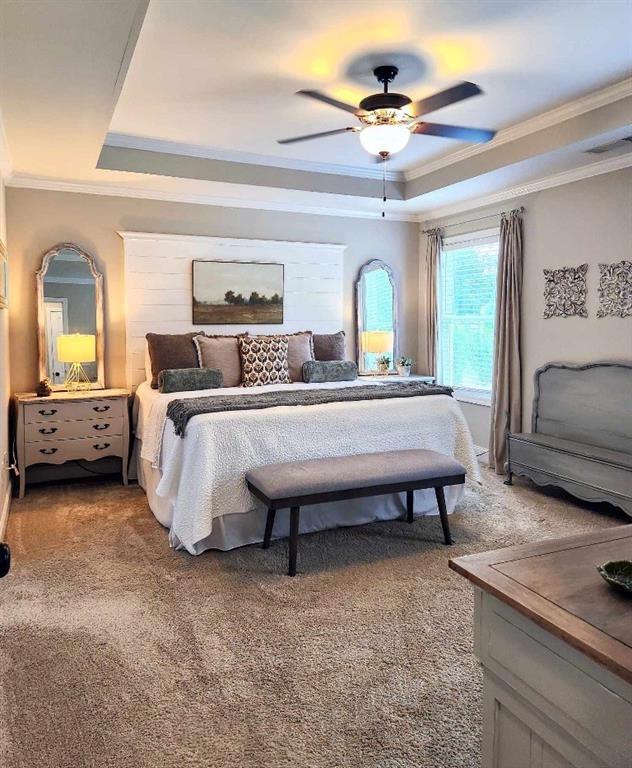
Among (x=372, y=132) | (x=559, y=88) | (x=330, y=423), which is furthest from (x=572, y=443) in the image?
(x=372, y=132)

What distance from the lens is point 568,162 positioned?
13.8ft

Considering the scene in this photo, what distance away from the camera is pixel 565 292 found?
4578 mm

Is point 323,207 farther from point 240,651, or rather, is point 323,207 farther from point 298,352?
point 240,651

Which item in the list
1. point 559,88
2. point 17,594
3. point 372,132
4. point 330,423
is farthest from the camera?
point 330,423

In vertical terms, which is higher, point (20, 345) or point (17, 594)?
point (20, 345)

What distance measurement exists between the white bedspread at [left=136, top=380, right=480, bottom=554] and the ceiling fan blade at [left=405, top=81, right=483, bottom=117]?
69.5 inches

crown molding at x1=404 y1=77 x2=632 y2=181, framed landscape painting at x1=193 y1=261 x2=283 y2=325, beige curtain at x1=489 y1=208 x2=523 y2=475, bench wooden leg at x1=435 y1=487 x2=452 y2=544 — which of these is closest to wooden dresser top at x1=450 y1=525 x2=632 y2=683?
bench wooden leg at x1=435 y1=487 x2=452 y2=544

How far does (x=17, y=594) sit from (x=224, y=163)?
3.44 metres

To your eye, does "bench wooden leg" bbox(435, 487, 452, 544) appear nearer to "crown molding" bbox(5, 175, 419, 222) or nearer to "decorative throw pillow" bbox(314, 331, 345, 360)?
"decorative throw pillow" bbox(314, 331, 345, 360)

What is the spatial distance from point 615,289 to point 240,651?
350 centimetres

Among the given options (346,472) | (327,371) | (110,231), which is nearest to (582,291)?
(327,371)

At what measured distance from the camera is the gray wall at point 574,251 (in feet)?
13.6

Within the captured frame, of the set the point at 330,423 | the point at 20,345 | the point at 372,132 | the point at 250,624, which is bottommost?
the point at 250,624

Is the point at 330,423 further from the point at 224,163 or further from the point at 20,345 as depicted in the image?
the point at 20,345
